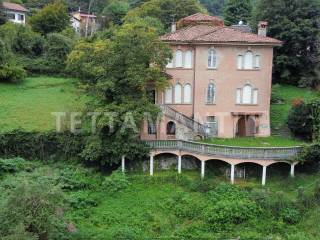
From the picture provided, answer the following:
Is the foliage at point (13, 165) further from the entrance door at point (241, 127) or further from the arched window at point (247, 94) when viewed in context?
the arched window at point (247, 94)

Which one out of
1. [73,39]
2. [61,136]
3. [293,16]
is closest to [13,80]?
[73,39]

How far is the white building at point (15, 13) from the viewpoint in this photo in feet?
261

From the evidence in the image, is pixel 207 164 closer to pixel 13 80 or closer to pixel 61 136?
pixel 61 136

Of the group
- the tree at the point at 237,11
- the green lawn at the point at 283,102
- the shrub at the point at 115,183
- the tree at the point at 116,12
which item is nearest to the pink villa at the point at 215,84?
the green lawn at the point at 283,102

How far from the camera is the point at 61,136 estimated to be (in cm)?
4025

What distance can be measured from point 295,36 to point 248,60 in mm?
12287

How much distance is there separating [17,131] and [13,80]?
15895mm

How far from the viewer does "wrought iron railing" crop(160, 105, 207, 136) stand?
1620 inches

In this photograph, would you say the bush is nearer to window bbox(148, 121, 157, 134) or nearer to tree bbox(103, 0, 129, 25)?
window bbox(148, 121, 157, 134)

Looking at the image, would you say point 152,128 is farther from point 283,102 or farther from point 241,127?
point 283,102

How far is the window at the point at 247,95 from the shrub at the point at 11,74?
24044 mm

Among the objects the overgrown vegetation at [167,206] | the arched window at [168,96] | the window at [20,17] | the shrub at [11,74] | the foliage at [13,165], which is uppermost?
the window at [20,17]

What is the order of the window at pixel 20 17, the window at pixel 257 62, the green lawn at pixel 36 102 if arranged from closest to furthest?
the window at pixel 257 62 < the green lawn at pixel 36 102 < the window at pixel 20 17

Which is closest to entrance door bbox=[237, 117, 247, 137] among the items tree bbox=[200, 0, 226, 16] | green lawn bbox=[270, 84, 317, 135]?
green lawn bbox=[270, 84, 317, 135]
